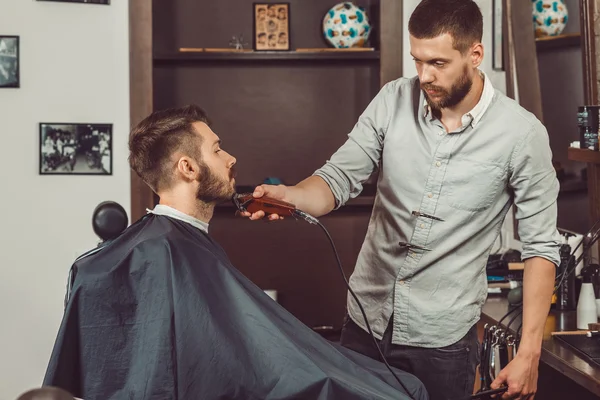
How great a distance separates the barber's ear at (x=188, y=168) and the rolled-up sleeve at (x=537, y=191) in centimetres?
85

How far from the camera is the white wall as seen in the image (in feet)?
10.8

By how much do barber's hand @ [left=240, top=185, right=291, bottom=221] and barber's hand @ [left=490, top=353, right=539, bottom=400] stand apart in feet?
2.34

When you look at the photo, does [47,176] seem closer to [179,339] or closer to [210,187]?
[210,187]

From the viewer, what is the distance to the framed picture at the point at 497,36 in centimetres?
348

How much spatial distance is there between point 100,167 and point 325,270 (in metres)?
1.16

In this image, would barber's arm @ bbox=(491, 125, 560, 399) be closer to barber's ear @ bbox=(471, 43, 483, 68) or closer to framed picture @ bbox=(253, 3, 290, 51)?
barber's ear @ bbox=(471, 43, 483, 68)

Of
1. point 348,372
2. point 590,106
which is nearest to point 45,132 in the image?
point 348,372

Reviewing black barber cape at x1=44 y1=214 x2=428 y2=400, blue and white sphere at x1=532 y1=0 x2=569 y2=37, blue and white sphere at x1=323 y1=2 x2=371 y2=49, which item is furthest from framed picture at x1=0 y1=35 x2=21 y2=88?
blue and white sphere at x1=532 y1=0 x2=569 y2=37

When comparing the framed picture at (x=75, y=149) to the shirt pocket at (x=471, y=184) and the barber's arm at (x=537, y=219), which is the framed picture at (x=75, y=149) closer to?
the shirt pocket at (x=471, y=184)

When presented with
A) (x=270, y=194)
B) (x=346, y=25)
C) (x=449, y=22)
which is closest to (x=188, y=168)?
(x=270, y=194)

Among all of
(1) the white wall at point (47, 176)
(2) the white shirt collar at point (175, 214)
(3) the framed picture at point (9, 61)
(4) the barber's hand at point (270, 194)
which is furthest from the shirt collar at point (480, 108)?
(3) the framed picture at point (9, 61)

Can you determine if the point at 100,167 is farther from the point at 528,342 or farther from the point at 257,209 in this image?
the point at 528,342

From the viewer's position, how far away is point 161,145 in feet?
6.94

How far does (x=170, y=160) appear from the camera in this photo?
210 centimetres
